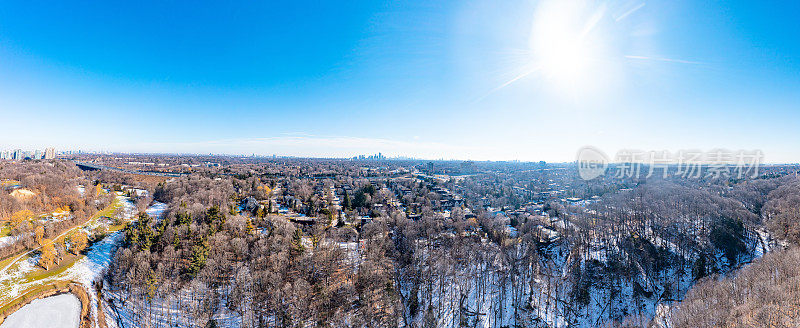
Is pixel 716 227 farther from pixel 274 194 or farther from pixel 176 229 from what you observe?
pixel 274 194

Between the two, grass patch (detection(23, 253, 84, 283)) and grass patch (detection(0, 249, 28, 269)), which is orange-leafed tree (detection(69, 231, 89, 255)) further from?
grass patch (detection(0, 249, 28, 269))

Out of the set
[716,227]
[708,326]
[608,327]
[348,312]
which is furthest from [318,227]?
[716,227]

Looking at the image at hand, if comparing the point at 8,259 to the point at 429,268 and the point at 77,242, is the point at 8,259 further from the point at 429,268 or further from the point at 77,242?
the point at 429,268

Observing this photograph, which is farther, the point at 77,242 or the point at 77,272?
the point at 77,242

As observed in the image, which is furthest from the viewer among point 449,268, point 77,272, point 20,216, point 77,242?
point 20,216

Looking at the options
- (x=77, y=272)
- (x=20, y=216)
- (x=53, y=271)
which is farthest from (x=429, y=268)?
(x=20, y=216)

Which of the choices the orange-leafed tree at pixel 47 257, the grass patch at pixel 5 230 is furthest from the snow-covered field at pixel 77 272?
the grass patch at pixel 5 230

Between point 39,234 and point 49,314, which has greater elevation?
point 39,234

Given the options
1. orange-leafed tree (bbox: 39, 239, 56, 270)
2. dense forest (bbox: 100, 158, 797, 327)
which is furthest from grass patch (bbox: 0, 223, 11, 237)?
dense forest (bbox: 100, 158, 797, 327)
